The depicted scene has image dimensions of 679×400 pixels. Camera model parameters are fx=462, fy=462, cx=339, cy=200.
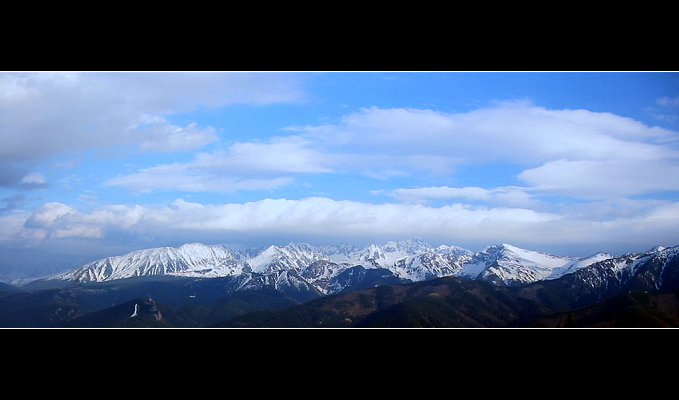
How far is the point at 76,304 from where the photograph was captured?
3268 inches
